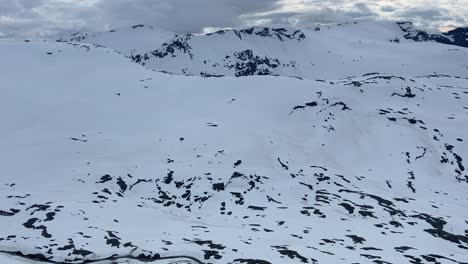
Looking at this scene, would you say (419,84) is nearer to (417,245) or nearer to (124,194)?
(417,245)

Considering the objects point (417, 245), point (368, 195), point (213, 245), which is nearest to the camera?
point (213, 245)

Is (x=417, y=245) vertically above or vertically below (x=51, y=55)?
below

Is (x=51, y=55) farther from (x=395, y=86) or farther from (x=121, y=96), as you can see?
(x=395, y=86)

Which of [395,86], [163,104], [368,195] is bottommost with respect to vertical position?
[368,195]

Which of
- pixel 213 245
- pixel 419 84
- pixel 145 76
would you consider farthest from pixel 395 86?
pixel 213 245

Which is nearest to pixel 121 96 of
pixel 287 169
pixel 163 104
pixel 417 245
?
pixel 163 104

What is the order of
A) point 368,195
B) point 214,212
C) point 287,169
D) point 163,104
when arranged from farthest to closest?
point 163,104, point 287,169, point 368,195, point 214,212

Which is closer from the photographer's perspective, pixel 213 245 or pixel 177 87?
pixel 213 245
